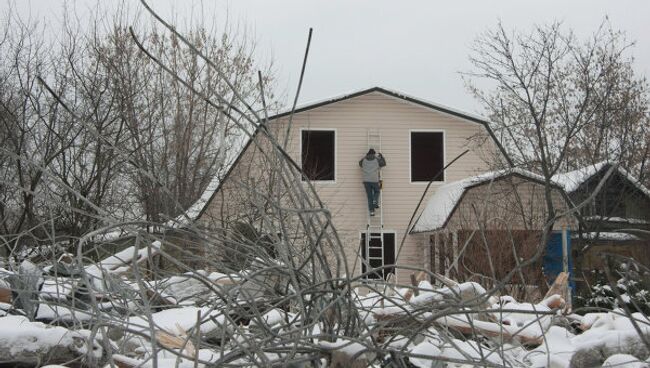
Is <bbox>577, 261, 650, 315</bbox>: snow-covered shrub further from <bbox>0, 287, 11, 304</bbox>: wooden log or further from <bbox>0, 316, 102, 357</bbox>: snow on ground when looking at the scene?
<bbox>0, 287, 11, 304</bbox>: wooden log

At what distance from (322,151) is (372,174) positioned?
67.3 inches

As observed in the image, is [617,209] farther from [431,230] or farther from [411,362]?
[411,362]

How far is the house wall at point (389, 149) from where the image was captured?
69.2 ft

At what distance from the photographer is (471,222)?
54.4 feet

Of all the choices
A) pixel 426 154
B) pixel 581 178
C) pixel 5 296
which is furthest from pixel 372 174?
pixel 5 296

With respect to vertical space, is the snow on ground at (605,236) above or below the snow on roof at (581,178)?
below

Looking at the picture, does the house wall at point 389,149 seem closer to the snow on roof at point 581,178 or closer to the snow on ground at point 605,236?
the snow on roof at point 581,178

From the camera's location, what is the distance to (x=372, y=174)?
20766 millimetres

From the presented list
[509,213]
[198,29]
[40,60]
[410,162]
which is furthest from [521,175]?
[40,60]

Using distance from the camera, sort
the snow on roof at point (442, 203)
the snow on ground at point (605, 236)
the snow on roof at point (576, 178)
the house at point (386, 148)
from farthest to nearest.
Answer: the house at point (386, 148) < the snow on roof at point (442, 203) < the snow on roof at point (576, 178) < the snow on ground at point (605, 236)

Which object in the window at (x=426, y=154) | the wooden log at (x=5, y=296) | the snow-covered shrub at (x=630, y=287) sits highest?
the window at (x=426, y=154)

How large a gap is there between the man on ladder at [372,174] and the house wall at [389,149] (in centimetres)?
27

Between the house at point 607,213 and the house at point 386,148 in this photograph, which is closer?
the house at point 607,213

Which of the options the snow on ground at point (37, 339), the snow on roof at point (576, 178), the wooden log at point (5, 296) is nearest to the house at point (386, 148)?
the snow on roof at point (576, 178)
